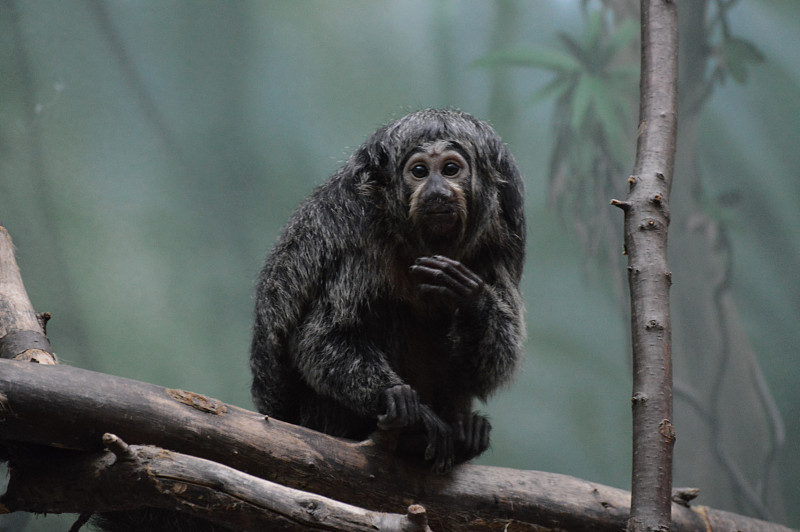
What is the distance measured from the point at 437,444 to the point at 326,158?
396 cm

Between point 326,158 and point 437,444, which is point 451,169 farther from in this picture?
point 326,158

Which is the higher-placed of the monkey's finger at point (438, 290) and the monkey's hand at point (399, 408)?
the monkey's finger at point (438, 290)

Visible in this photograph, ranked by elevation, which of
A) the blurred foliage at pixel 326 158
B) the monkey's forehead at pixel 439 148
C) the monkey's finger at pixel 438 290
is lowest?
the monkey's finger at pixel 438 290

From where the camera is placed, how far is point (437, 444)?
289 centimetres

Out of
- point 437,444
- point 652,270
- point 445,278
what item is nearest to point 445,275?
point 445,278

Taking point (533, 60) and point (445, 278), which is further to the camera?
point (533, 60)

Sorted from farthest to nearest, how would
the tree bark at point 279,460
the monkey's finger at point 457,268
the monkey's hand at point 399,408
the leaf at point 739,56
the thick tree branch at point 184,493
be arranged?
the leaf at point 739,56
the monkey's finger at point 457,268
the monkey's hand at point 399,408
the tree bark at point 279,460
the thick tree branch at point 184,493

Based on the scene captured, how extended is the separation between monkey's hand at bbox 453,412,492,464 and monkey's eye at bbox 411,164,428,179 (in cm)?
103

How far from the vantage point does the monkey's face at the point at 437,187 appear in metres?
3.00

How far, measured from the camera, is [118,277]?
5.45 meters

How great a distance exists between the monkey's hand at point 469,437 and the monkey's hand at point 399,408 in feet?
0.87

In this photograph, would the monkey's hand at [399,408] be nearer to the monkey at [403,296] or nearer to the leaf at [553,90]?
the monkey at [403,296]

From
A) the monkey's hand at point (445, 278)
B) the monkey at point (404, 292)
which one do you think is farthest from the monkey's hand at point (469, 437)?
the monkey's hand at point (445, 278)

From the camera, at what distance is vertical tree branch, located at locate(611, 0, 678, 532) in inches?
98.3
